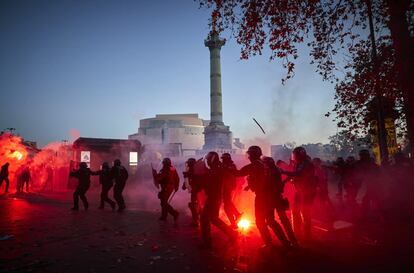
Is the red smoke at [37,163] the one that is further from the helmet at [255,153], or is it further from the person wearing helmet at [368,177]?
the person wearing helmet at [368,177]

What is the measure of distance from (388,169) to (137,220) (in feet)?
28.2

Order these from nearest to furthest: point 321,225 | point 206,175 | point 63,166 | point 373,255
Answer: point 373,255 → point 206,175 → point 321,225 → point 63,166

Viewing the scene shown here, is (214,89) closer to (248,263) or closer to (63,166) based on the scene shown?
(63,166)

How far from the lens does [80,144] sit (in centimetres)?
3198

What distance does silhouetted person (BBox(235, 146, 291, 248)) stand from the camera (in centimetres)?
578

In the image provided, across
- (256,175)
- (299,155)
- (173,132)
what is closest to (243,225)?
(256,175)

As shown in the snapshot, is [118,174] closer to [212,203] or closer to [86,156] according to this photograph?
[212,203]

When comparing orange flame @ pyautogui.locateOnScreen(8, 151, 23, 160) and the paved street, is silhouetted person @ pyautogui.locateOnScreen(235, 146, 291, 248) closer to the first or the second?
the paved street

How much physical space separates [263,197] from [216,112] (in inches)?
2026

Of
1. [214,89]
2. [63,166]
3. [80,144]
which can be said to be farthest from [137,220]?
[214,89]

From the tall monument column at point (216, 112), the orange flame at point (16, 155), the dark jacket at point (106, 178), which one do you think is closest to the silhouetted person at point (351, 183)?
the dark jacket at point (106, 178)

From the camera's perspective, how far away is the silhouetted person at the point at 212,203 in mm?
6259

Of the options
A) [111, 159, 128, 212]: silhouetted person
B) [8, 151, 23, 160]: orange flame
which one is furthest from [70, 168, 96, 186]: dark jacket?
[8, 151, 23, 160]: orange flame

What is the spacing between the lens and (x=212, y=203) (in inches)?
253
